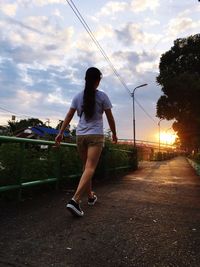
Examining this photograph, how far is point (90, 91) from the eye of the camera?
484 centimetres

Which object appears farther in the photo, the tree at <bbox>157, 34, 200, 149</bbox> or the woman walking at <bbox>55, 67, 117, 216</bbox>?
the tree at <bbox>157, 34, 200, 149</bbox>

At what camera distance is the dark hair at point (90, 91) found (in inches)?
190

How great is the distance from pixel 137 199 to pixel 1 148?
2.53 metres

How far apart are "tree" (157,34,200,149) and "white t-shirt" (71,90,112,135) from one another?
2389cm

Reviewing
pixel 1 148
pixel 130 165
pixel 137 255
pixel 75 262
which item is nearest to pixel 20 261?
pixel 75 262

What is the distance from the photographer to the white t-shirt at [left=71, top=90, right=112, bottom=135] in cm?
486

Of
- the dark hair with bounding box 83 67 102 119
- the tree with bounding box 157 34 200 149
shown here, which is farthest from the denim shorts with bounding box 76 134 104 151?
the tree with bounding box 157 34 200 149

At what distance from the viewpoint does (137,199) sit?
643 centimetres

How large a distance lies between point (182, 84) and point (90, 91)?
2557 centimetres

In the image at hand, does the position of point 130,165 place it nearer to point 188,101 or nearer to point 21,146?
point 21,146

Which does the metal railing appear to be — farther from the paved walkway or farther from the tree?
the tree

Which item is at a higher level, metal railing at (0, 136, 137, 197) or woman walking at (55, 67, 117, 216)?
woman walking at (55, 67, 117, 216)

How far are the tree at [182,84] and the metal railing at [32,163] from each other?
21493mm

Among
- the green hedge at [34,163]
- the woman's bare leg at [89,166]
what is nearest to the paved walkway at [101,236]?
the woman's bare leg at [89,166]
